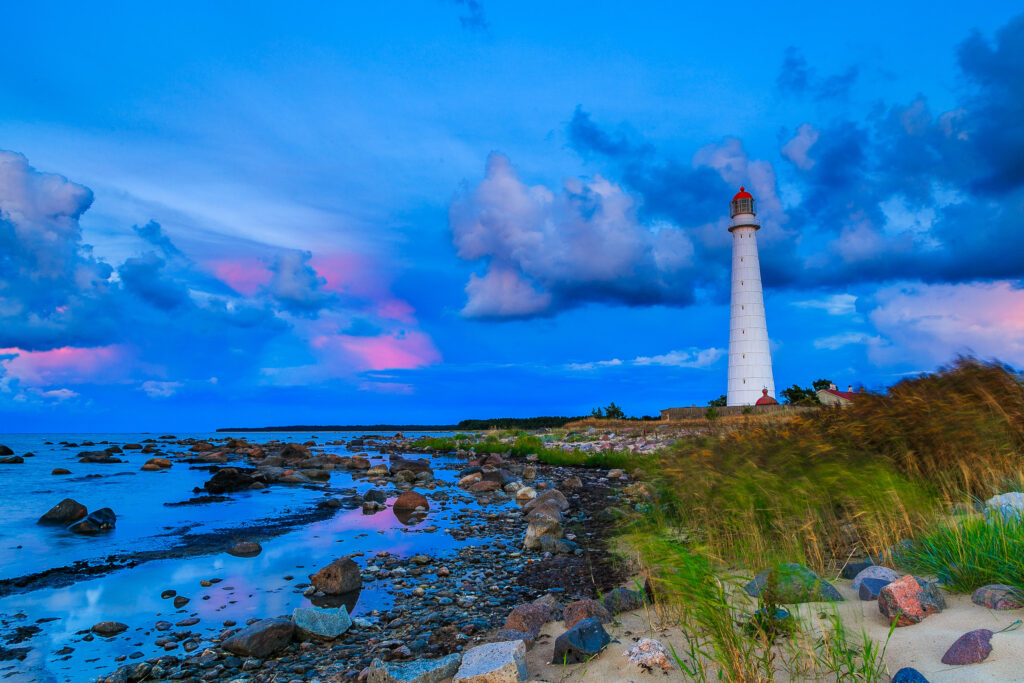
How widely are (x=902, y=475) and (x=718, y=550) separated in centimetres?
299

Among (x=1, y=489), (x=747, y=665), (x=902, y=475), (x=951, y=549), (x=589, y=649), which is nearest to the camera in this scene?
(x=747, y=665)

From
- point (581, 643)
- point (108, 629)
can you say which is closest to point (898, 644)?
point (581, 643)

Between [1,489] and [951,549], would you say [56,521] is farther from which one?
[951,549]

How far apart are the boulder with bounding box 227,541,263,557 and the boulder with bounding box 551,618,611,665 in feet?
24.2

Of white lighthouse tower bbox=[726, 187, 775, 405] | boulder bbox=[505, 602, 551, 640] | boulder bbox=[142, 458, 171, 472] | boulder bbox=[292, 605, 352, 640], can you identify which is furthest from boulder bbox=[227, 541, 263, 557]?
white lighthouse tower bbox=[726, 187, 775, 405]

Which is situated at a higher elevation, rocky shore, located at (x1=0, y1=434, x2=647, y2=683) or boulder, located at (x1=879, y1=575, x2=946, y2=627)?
boulder, located at (x1=879, y1=575, x2=946, y2=627)

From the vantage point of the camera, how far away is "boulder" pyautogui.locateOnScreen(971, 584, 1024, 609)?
3879 millimetres

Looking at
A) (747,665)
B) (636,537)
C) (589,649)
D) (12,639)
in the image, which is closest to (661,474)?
(636,537)

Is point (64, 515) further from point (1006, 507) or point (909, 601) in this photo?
point (1006, 507)

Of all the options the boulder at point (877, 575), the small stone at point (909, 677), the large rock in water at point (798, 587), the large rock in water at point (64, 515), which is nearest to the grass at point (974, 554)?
the boulder at point (877, 575)

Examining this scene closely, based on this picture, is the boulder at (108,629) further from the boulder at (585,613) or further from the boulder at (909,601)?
the boulder at (909,601)

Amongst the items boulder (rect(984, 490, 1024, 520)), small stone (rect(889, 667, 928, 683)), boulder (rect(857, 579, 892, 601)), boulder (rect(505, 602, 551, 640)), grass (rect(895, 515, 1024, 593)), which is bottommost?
boulder (rect(505, 602, 551, 640))

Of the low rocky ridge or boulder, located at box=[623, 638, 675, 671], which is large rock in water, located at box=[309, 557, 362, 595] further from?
boulder, located at box=[623, 638, 675, 671]

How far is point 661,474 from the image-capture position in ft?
28.8
